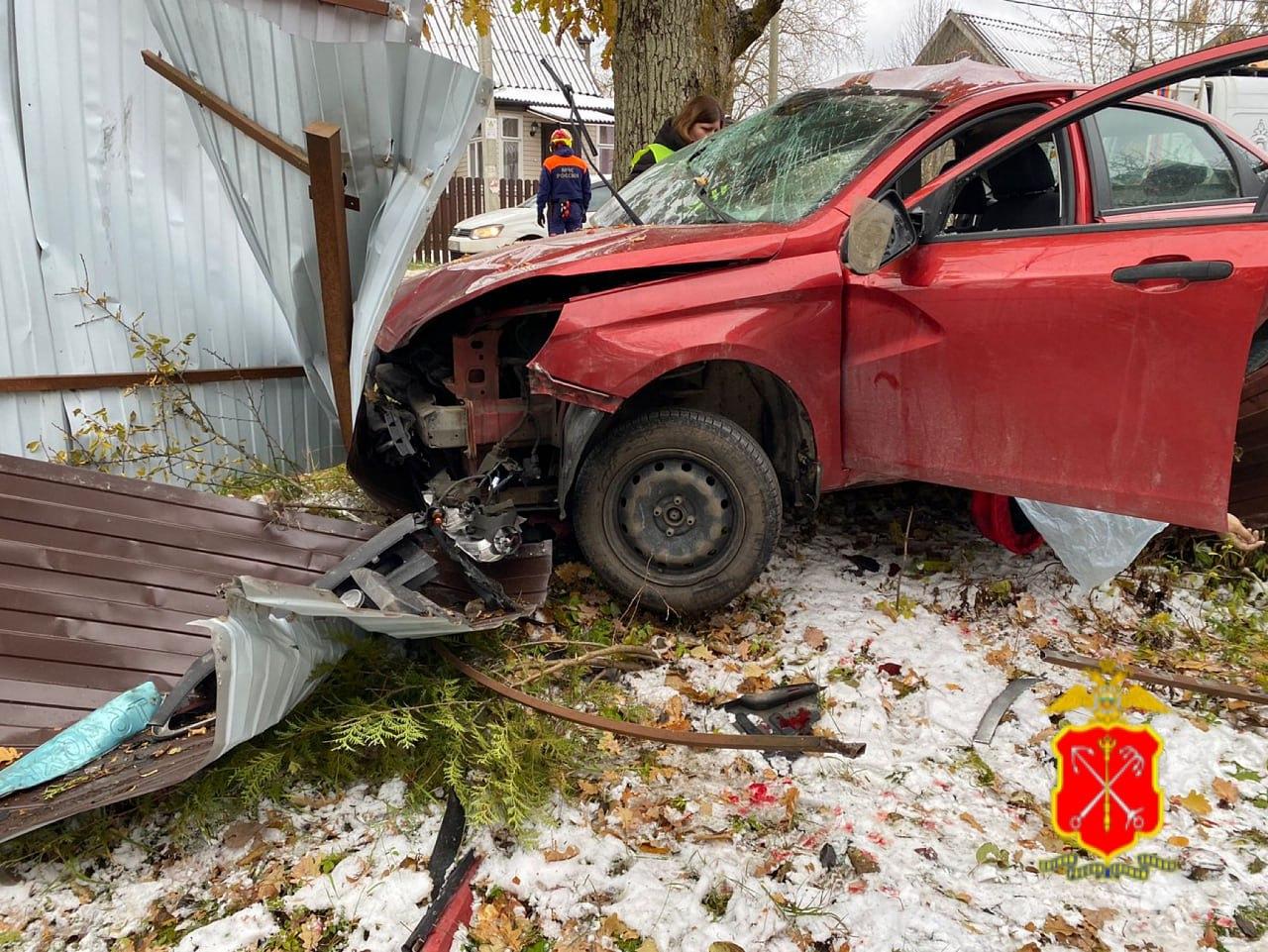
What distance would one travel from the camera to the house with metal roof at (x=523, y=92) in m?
23.1

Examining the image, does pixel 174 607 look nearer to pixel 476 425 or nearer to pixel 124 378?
pixel 476 425

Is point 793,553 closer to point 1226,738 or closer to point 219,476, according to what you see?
point 1226,738

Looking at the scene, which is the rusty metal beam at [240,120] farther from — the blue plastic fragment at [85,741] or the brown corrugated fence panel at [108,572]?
the blue plastic fragment at [85,741]

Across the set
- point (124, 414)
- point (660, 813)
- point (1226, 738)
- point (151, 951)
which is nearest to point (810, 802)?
point (660, 813)

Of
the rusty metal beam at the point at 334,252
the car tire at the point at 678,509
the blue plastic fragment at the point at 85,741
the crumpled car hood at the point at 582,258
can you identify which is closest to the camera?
the blue plastic fragment at the point at 85,741

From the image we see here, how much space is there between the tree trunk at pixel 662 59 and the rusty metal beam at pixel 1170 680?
4.70 metres

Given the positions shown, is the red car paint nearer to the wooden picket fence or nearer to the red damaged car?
the red damaged car

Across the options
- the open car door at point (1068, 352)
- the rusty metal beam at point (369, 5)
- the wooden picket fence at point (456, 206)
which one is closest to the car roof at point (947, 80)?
the open car door at point (1068, 352)

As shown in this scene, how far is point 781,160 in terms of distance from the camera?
368 cm

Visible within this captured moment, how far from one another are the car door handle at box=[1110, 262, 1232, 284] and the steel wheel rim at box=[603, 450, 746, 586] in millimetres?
1467

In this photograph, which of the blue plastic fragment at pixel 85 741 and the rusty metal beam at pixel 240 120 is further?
the rusty metal beam at pixel 240 120

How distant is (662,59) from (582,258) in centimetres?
403

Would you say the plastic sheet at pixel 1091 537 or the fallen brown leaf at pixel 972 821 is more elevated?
the plastic sheet at pixel 1091 537

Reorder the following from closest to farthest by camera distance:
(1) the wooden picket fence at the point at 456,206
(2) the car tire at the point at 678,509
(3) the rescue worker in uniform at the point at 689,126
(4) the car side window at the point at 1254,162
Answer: (2) the car tire at the point at 678,509 → (4) the car side window at the point at 1254,162 → (3) the rescue worker in uniform at the point at 689,126 → (1) the wooden picket fence at the point at 456,206
